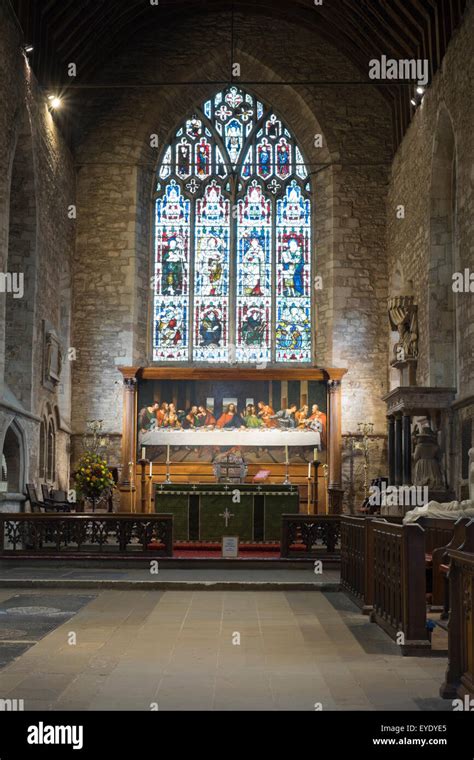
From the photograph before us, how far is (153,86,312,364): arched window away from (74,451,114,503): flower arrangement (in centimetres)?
409

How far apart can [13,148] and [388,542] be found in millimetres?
10199

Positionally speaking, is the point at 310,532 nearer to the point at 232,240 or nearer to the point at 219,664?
the point at 219,664

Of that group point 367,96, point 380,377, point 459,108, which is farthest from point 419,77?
point 380,377

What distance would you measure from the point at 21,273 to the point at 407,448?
710 centimetres

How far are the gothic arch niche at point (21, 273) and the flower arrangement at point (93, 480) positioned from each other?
1603 mm

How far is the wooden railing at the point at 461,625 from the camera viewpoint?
4.84 metres

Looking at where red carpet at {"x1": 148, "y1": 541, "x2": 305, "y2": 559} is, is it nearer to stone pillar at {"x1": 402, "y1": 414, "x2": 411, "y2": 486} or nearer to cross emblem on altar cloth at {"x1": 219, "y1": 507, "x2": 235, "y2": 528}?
cross emblem on altar cloth at {"x1": 219, "y1": 507, "x2": 235, "y2": 528}

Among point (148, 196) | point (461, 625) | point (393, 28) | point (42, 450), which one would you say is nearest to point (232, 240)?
point (148, 196)

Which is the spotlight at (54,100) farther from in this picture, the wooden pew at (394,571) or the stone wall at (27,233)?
the wooden pew at (394,571)

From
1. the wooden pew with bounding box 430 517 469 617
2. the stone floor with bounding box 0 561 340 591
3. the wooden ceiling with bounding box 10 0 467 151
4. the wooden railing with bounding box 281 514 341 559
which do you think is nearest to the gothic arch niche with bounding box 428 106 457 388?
the wooden ceiling with bounding box 10 0 467 151

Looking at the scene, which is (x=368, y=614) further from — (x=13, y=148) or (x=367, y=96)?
(x=367, y=96)

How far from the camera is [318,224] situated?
2095 cm

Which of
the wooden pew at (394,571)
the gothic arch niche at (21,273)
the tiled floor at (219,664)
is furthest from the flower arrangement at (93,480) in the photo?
the tiled floor at (219,664)

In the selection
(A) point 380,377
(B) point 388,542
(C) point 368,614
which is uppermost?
(A) point 380,377
